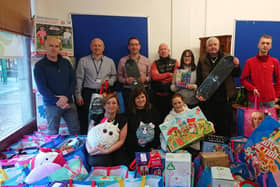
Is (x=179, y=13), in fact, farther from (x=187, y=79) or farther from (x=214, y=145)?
(x=214, y=145)

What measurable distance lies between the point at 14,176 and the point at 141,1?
280 centimetres

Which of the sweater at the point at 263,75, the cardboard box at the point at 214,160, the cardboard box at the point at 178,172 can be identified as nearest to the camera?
the cardboard box at the point at 178,172

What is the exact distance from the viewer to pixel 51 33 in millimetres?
2602

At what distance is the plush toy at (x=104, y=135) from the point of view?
1.87 m

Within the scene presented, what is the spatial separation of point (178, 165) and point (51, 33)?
224cm

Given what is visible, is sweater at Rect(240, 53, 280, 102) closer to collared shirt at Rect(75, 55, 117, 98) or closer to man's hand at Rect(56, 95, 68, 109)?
collared shirt at Rect(75, 55, 117, 98)

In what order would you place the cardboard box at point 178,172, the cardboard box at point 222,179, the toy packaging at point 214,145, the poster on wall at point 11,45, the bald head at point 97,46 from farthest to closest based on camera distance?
the bald head at point 97,46 → the poster on wall at point 11,45 → the toy packaging at point 214,145 → the cardboard box at point 178,172 → the cardboard box at point 222,179

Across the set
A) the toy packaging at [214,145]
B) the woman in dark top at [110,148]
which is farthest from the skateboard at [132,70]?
the toy packaging at [214,145]

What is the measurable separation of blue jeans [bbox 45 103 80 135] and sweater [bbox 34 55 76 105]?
85mm

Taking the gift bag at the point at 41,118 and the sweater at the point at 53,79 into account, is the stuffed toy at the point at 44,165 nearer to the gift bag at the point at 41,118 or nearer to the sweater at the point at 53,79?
the sweater at the point at 53,79

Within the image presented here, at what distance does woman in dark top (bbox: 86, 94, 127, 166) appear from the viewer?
1.89 metres

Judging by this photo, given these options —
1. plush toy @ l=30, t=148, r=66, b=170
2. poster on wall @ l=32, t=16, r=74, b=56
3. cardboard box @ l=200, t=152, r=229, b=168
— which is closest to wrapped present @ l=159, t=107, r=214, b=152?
cardboard box @ l=200, t=152, r=229, b=168

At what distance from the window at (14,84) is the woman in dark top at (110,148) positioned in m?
1.08

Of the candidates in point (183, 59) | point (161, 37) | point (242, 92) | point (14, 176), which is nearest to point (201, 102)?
point (183, 59)
